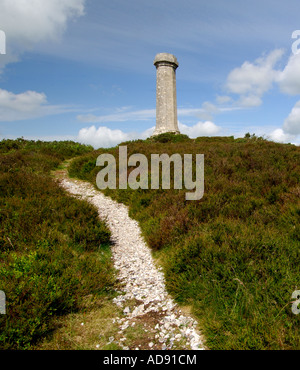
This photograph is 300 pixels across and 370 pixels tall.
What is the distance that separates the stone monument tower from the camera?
31812mm

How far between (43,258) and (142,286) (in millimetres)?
2010

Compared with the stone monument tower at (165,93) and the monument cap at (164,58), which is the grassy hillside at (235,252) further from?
the monument cap at (164,58)

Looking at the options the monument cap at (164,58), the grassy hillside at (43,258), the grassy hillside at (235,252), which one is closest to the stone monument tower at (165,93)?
the monument cap at (164,58)

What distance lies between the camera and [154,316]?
364 cm

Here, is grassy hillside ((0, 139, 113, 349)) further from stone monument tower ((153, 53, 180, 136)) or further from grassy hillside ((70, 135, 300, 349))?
stone monument tower ((153, 53, 180, 136))

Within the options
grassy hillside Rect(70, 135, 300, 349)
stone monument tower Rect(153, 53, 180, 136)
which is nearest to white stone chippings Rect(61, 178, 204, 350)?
grassy hillside Rect(70, 135, 300, 349)

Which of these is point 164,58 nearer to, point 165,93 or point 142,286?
point 165,93

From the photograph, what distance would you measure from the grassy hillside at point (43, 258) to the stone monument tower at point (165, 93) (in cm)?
2549

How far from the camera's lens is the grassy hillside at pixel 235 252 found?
9.43 feet

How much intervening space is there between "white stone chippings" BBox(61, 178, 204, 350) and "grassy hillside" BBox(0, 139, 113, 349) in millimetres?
378

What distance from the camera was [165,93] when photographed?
31.9m

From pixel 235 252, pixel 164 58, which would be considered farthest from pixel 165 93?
pixel 235 252
